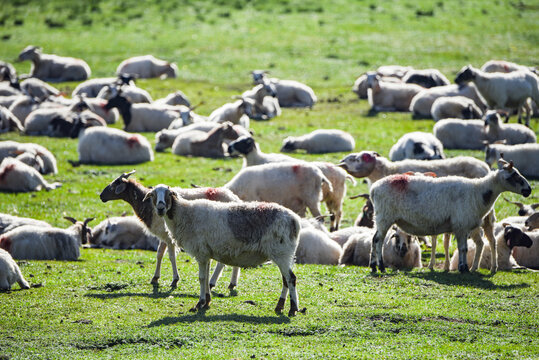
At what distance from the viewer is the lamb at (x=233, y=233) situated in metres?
11.3

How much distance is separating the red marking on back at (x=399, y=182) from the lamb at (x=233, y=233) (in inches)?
127

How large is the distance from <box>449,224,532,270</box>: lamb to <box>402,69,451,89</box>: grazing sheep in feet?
64.6

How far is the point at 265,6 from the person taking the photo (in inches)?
2085

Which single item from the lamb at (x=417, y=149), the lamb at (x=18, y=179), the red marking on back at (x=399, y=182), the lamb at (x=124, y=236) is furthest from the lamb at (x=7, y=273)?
the lamb at (x=417, y=149)

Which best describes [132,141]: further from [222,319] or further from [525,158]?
[222,319]

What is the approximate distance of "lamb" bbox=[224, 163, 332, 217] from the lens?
17.6m

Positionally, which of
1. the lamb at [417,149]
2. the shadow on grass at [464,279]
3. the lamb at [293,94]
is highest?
the shadow on grass at [464,279]

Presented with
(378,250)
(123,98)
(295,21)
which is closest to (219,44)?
(295,21)

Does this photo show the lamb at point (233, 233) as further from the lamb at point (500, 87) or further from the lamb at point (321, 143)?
the lamb at point (500, 87)

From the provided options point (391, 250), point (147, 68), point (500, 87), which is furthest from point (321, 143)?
point (147, 68)

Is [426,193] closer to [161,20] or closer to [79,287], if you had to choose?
[79,287]

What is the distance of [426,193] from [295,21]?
124ft

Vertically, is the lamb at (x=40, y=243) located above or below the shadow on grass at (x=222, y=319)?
below

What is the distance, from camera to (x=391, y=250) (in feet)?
49.5
